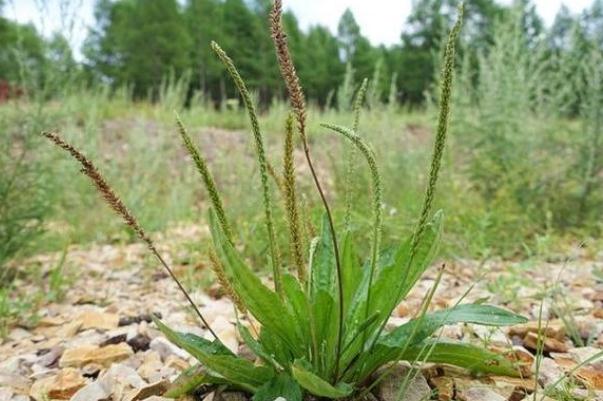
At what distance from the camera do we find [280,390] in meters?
1.24

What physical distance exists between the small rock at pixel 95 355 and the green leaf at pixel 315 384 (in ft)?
2.70

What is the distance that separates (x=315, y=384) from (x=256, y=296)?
208 mm

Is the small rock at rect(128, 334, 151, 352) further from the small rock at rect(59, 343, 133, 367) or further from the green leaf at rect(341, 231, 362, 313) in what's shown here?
the green leaf at rect(341, 231, 362, 313)

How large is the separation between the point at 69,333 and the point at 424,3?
574 inches

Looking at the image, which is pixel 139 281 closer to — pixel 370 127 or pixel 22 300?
pixel 22 300

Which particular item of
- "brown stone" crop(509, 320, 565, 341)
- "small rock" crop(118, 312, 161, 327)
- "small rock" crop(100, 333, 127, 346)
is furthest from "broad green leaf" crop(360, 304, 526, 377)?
"small rock" crop(118, 312, 161, 327)

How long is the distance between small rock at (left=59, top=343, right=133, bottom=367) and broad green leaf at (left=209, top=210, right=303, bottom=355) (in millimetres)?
695

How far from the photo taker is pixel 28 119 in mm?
3195

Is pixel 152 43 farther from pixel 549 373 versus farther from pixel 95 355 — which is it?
pixel 549 373

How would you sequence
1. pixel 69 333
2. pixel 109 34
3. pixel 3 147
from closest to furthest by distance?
pixel 69 333 → pixel 3 147 → pixel 109 34

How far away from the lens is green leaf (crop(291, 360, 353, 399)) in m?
1.10

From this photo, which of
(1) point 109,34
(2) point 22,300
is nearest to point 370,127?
(2) point 22,300

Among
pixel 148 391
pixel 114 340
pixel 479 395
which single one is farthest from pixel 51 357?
pixel 479 395

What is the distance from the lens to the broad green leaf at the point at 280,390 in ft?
4.01
